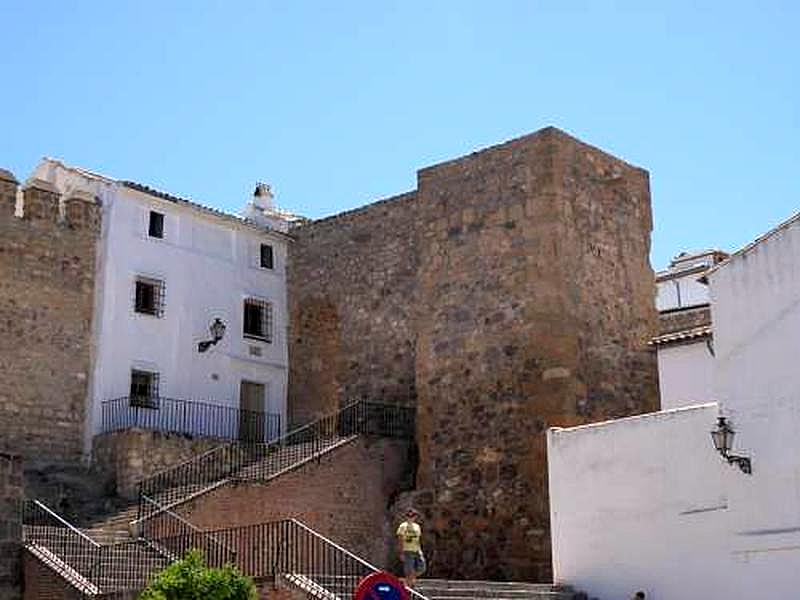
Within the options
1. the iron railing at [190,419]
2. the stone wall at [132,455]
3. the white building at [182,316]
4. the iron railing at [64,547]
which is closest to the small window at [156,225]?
the white building at [182,316]

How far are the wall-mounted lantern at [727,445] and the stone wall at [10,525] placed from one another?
9.37m

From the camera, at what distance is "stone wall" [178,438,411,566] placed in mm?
19984

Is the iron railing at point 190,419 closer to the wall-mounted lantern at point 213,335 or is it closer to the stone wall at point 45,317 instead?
the stone wall at point 45,317

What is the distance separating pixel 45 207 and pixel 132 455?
5.29 metres

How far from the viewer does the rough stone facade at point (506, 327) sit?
2109 cm

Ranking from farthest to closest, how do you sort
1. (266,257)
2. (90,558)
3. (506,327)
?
1. (266,257)
2. (506,327)
3. (90,558)

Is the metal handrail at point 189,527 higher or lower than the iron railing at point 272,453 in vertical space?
lower

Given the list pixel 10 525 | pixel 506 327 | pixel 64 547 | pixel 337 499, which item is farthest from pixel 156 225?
pixel 10 525

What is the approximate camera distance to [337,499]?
70.9 feet

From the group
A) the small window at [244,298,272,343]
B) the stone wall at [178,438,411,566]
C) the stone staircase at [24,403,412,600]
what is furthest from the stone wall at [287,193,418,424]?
the stone wall at [178,438,411,566]

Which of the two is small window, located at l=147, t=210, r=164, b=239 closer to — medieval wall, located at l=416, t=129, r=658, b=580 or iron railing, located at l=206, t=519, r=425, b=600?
medieval wall, located at l=416, t=129, r=658, b=580

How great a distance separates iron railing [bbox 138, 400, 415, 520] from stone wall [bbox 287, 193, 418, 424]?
1.97 ft

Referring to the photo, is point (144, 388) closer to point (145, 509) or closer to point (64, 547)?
point (145, 509)

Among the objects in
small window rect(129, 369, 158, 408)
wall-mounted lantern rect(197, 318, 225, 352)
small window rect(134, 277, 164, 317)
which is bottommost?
small window rect(129, 369, 158, 408)
